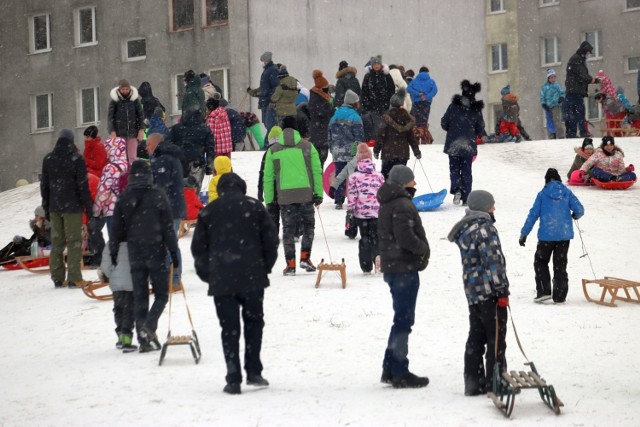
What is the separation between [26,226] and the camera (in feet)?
74.9

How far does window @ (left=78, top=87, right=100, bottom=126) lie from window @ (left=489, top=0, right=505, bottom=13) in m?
17.2

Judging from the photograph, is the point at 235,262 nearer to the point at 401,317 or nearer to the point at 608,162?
the point at 401,317

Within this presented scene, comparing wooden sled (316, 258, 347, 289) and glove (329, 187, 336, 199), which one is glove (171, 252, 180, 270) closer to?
wooden sled (316, 258, 347, 289)

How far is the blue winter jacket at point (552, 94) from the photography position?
30.9 metres

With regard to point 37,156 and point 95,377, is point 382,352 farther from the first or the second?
point 37,156

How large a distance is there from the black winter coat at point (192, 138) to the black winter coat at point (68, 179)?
3497 millimetres

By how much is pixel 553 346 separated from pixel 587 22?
119 feet

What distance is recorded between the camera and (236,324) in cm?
998

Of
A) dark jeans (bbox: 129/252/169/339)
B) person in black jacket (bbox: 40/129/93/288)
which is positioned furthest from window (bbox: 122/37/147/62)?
dark jeans (bbox: 129/252/169/339)

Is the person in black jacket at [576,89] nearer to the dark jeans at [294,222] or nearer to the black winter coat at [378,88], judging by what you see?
the black winter coat at [378,88]

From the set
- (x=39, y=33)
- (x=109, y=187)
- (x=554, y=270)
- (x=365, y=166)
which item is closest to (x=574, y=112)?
(x=365, y=166)

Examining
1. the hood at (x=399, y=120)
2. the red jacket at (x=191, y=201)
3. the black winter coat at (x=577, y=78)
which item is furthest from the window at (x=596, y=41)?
the red jacket at (x=191, y=201)

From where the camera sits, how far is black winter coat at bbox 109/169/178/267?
1160 cm

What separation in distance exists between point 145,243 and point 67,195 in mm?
4577
